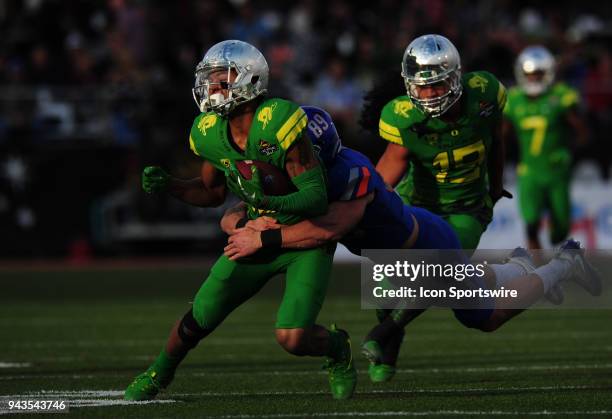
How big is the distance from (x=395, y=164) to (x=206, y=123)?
1.46 m

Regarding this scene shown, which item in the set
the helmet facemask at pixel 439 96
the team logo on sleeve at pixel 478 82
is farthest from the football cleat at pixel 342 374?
the team logo on sleeve at pixel 478 82

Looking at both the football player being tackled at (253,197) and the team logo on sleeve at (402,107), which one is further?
the team logo on sleeve at (402,107)

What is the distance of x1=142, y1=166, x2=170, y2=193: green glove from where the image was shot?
18.5 ft

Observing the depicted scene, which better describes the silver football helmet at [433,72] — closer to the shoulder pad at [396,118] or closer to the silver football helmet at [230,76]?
the shoulder pad at [396,118]

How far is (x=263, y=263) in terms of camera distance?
18.6 ft

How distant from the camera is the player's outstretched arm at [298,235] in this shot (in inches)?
218

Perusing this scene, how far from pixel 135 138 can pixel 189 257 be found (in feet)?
4.71

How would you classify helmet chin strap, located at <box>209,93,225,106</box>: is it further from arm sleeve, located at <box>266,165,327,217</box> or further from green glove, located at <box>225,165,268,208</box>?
arm sleeve, located at <box>266,165,327,217</box>

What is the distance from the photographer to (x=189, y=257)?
14703 millimetres

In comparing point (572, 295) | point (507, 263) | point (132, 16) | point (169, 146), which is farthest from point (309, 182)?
point (132, 16)

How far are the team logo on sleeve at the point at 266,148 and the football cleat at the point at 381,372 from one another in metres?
1.71

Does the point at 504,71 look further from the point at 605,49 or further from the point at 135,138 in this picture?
the point at 135,138

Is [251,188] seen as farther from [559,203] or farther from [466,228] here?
[559,203]

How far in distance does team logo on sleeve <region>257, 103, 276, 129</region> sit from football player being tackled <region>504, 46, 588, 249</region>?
6.04 metres
